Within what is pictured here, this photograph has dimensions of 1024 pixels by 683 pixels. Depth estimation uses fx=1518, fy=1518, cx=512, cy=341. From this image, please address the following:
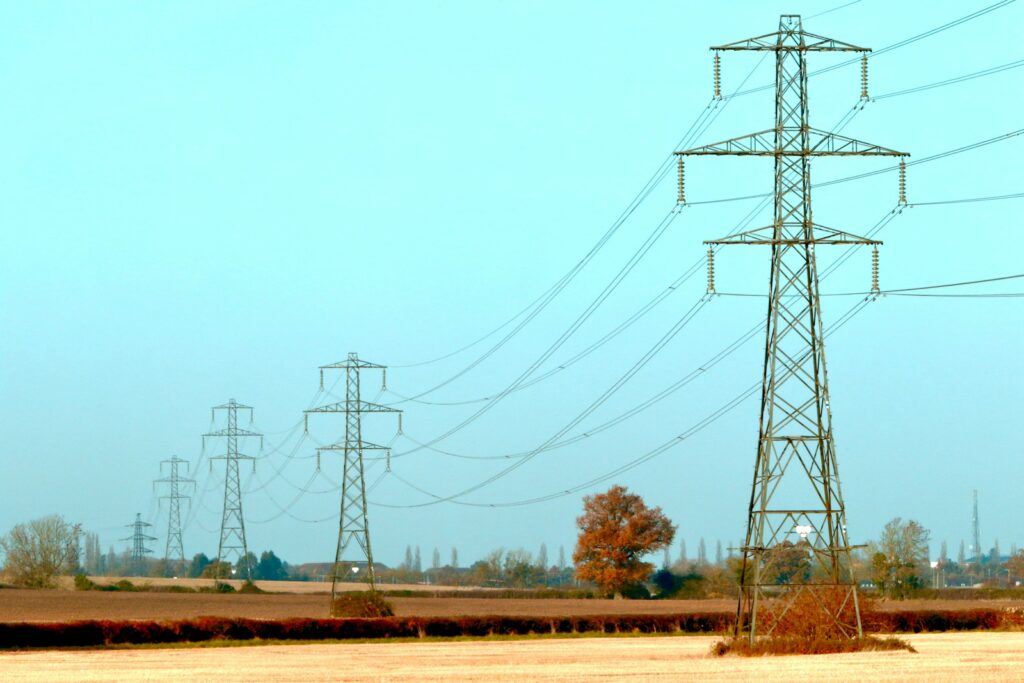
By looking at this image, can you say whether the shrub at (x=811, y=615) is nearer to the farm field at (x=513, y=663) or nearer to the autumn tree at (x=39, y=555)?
the farm field at (x=513, y=663)

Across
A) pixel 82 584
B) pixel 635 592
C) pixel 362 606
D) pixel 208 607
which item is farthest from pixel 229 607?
pixel 82 584

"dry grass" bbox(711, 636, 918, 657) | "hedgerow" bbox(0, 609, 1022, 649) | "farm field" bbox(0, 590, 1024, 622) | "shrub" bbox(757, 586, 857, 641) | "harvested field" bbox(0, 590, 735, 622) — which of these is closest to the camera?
"dry grass" bbox(711, 636, 918, 657)

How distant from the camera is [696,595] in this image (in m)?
150

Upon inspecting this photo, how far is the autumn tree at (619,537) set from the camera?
472 feet

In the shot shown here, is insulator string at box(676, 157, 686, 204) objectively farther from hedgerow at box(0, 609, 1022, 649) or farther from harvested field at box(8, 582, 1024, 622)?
harvested field at box(8, 582, 1024, 622)

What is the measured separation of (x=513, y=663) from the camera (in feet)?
164

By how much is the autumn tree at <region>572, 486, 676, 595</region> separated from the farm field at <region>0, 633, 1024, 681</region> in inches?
2993

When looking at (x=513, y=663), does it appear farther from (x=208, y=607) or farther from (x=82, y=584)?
(x=82, y=584)

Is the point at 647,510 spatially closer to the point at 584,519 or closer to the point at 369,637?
the point at 584,519

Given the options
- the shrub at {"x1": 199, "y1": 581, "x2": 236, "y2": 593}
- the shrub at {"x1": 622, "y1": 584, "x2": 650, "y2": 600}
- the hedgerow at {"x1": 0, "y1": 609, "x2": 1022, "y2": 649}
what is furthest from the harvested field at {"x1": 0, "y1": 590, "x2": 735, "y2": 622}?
the shrub at {"x1": 622, "y1": 584, "x2": 650, "y2": 600}

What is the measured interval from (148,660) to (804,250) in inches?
1066

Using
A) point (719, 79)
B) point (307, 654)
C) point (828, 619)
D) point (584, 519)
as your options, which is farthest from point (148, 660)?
point (584, 519)

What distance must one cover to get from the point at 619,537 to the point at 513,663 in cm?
9529

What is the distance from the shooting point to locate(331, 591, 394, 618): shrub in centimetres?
9206
